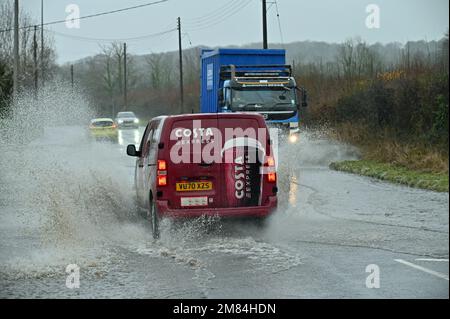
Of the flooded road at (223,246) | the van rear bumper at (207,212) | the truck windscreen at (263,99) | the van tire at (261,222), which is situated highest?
the truck windscreen at (263,99)

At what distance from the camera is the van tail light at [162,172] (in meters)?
11.4

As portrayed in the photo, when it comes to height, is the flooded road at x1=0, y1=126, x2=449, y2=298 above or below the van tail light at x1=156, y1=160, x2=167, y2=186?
below

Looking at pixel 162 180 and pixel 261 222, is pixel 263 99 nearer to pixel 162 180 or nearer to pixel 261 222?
pixel 261 222

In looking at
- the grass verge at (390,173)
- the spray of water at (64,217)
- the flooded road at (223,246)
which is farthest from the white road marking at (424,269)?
the grass verge at (390,173)

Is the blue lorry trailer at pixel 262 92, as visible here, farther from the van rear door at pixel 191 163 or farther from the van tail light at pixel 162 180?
the van tail light at pixel 162 180

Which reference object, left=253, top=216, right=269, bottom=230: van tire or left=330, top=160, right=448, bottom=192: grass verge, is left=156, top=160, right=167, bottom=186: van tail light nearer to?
left=253, top=216, right=269, bottom=230: van tire

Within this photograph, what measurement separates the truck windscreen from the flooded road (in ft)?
17.4

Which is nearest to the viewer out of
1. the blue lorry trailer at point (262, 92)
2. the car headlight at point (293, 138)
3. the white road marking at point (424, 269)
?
the white road marking at point (424, 269)

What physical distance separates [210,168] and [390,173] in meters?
10.2

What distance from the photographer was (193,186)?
11422 millimetres

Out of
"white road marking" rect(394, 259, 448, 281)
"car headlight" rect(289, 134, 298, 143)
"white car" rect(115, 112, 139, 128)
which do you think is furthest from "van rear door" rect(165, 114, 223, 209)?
"white car" rect(115, 112, 139, 128)

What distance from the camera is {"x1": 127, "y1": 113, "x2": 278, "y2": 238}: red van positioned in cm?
1138
